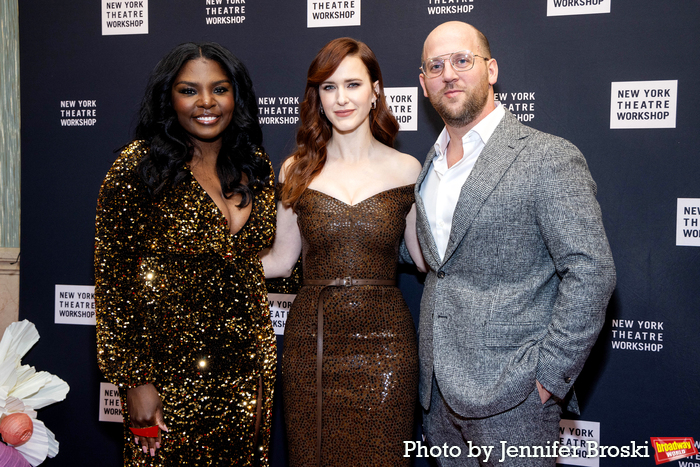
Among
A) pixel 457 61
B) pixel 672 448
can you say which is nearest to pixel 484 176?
pixel 457 61

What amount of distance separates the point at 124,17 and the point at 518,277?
2.40 meters

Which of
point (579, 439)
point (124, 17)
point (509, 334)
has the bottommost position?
point (579, 439)

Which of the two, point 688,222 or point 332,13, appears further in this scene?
point 332,13

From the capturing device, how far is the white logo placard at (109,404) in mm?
2848

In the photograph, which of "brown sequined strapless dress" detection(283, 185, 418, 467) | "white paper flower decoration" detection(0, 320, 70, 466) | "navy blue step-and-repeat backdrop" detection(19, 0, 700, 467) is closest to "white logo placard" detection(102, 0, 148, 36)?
"navy blue step-and-repeat backdrop" detection(19, 0, 700, 467)

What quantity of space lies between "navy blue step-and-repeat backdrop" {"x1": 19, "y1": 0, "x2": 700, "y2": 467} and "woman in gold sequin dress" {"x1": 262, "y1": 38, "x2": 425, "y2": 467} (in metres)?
0.58

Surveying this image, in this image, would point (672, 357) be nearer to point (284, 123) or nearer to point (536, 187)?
point (536, 187)

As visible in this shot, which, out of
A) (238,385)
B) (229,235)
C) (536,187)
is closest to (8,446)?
(238,385)

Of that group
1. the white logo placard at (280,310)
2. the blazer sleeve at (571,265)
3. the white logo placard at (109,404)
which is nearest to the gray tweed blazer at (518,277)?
the blazer sleeve at (571,265)

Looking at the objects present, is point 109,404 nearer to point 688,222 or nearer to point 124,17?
point 124,17

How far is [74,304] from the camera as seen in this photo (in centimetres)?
282

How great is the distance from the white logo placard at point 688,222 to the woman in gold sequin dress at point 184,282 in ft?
5.96

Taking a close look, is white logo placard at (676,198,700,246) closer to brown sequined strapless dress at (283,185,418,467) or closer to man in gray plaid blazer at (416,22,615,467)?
man in gray plaid blazer at (416,22,615,467)

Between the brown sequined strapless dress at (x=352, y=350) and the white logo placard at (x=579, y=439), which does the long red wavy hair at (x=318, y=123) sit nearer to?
the brown sequined strapless dress at (x=352, y=350)
